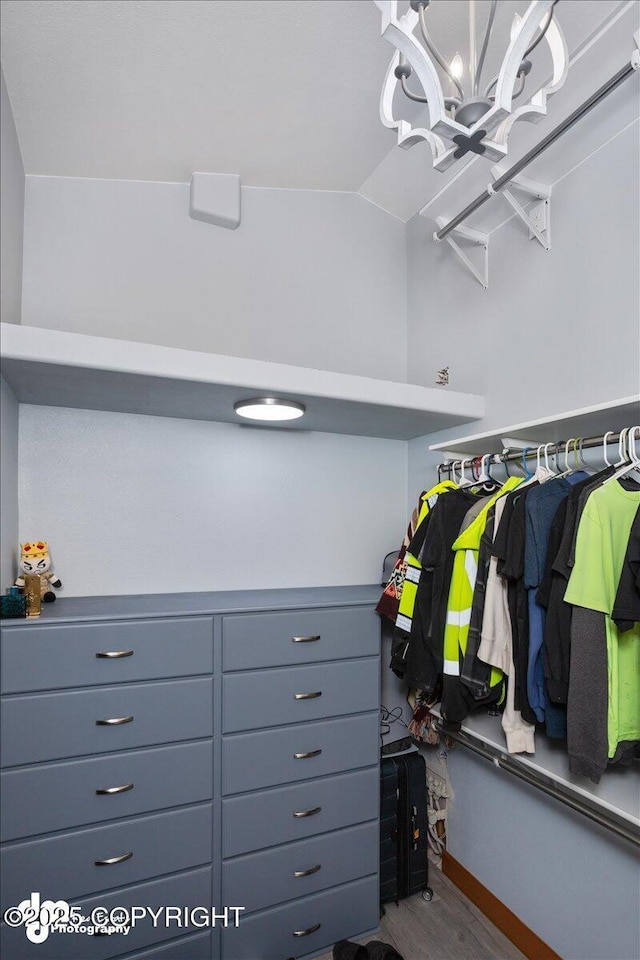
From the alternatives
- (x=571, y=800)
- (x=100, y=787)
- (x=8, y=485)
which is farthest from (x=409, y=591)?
(x=8, y=485)

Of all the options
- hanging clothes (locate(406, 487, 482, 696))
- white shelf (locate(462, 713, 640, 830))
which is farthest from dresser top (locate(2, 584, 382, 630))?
white shelf (locate(462, 713, 640, 830))

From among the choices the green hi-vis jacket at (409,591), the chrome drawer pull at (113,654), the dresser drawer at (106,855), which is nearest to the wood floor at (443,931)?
the dresser drawer at (106,855)

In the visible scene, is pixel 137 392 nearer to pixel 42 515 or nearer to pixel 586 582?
pixel 42 515

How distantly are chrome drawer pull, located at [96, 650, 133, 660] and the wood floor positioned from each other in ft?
4.44

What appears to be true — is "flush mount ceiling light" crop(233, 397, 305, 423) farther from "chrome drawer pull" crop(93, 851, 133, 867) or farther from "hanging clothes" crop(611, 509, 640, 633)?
"chrome drawer pull" crop(93, 851, 133, 867)

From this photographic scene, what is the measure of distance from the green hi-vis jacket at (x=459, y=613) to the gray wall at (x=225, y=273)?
48.1 inches

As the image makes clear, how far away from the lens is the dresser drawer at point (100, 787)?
5.10ft

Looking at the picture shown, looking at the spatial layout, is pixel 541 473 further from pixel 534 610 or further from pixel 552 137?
pixel 552 137

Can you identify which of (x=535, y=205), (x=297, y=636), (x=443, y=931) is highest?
(x=535, y=205)

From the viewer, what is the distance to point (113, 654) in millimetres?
1665

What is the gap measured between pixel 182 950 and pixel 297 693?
2.86 ft

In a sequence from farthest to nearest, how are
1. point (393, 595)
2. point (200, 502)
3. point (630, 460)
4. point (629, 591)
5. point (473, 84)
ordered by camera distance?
point (200, 502), point (393, 595), point (630, 460), point (629, 591), point (473, 84)

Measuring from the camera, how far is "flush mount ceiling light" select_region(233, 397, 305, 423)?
6.57ft

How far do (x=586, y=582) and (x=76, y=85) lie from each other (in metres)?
2.18
